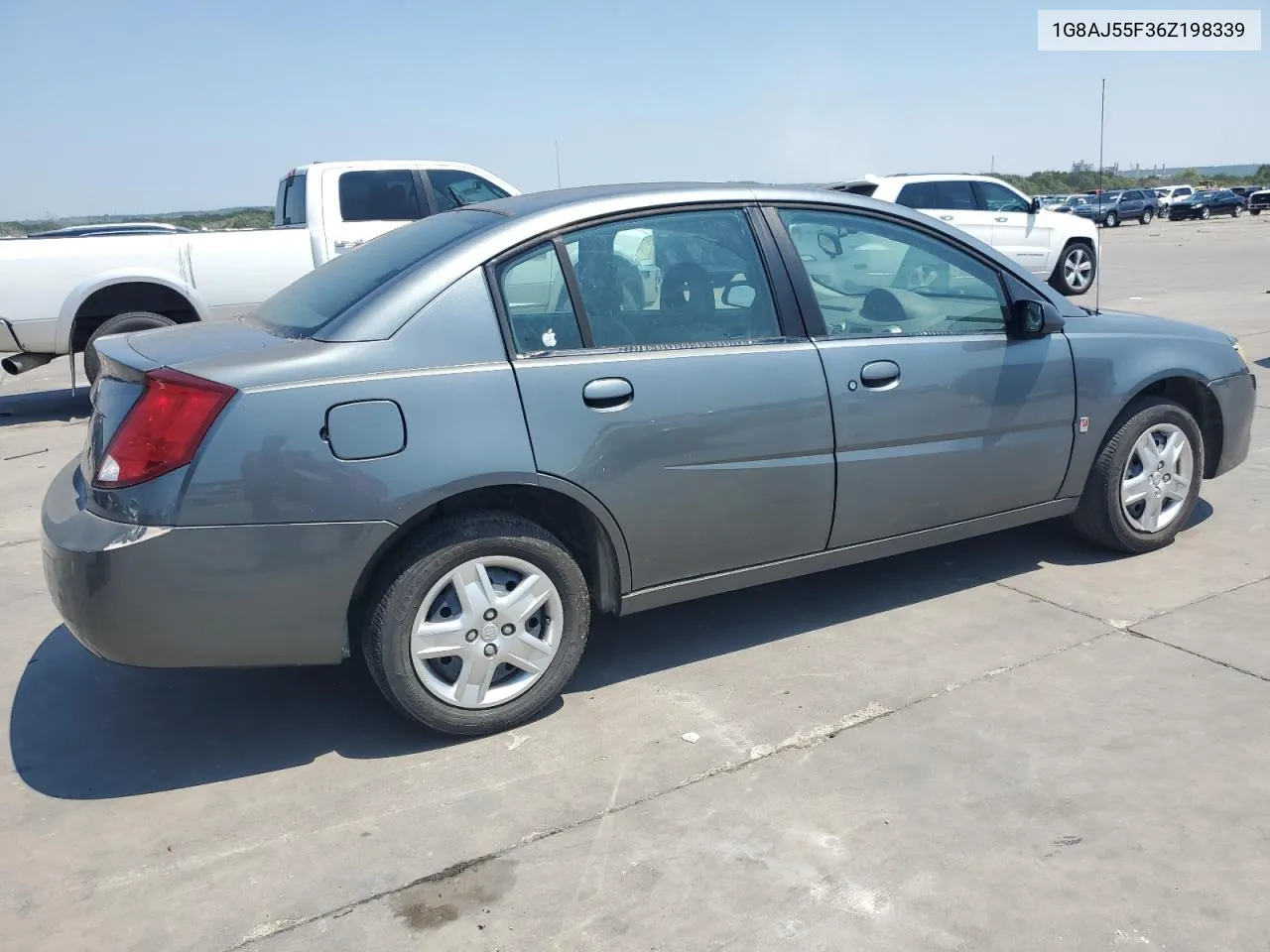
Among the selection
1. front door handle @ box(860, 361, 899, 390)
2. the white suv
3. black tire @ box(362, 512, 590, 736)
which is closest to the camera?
black tire @ box(362, 512, 590, 736)

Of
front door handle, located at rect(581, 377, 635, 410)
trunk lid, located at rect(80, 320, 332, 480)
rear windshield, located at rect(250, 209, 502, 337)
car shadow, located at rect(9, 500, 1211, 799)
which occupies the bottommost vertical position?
car shadow, located at rect(9, 500, 1211, 799)

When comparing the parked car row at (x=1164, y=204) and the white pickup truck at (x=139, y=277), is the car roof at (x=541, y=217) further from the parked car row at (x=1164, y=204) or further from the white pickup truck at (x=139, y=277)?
the parked car row at (x=1164, y=204)

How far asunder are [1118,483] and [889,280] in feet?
4.70

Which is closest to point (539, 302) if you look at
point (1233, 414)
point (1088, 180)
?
point (1233, 414)

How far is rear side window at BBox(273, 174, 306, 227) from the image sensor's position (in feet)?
34.5

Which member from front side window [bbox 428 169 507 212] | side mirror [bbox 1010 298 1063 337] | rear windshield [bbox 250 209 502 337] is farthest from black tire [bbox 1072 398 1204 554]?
front side window [bbox 428 169 507 212]

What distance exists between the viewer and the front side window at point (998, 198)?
16125 mm

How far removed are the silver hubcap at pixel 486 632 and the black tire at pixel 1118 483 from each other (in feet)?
8.32

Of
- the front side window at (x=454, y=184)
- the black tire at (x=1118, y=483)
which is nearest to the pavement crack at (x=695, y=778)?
the black tire at (x=1118, y=483)

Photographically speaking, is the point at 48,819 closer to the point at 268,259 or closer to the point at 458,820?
the point at 458,820

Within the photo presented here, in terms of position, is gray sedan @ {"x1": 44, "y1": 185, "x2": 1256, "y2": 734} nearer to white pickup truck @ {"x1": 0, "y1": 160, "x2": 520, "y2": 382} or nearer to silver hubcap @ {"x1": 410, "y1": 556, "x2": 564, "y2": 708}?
silver hubcap @ {"x1": 410, "y1": 556, "x2": 564, "y2": 708}

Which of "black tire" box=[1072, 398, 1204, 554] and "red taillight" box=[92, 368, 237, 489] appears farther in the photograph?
"black tire" box=[1072, 398, 1204, 554]

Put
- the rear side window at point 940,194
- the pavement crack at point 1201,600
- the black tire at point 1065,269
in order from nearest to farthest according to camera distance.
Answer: the pavement crack at point 1201,600 → the rear side window at point 940,194 → the black tire at point 1065,269

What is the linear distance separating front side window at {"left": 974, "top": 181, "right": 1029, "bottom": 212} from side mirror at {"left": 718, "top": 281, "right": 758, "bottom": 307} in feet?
43.7
